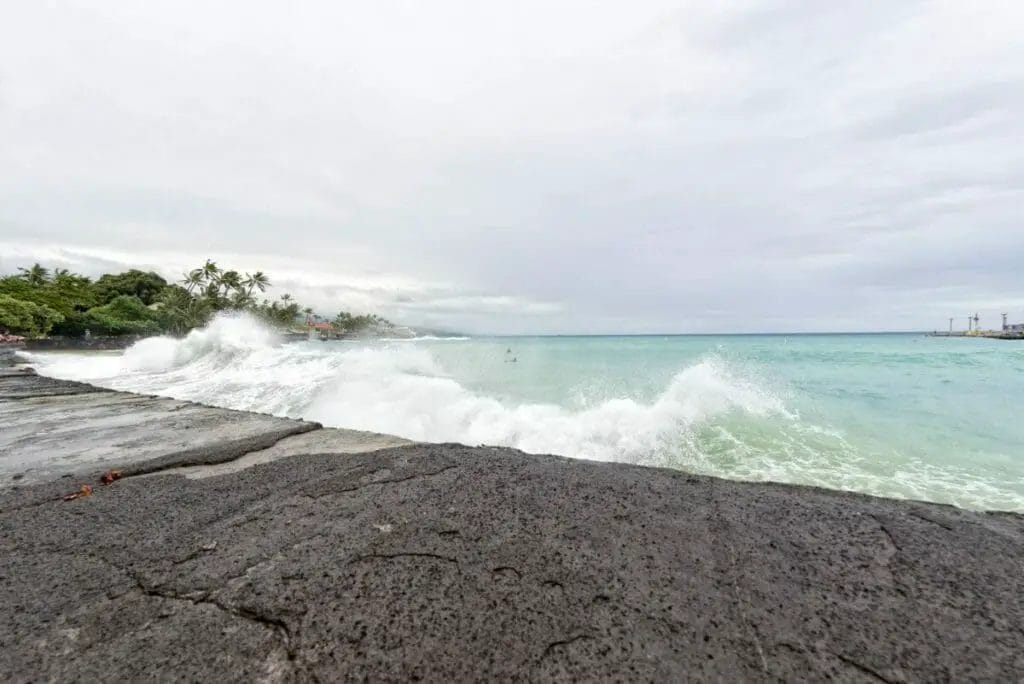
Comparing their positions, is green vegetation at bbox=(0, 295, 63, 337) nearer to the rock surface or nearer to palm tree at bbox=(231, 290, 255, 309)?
palm tree at bbox=(231, 290, 255, 309)

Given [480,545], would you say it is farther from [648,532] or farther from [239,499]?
[239,499]

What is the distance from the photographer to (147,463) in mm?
3951

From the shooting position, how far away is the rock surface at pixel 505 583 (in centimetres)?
157

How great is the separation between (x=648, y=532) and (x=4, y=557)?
3552mm

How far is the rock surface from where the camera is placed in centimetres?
157

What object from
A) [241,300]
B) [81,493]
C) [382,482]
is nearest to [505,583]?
[382,482]

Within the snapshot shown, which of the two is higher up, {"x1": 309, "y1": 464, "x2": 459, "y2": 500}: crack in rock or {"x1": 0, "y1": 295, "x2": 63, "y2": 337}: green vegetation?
{"x1": 0, "y1": 295, "x2": 63, "y2": 337}: green vegetation

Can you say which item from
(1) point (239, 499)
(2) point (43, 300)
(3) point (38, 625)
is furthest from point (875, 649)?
(2) point (43, 300)

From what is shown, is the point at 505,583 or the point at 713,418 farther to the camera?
the point at 713,418

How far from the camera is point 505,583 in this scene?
2.00 meters

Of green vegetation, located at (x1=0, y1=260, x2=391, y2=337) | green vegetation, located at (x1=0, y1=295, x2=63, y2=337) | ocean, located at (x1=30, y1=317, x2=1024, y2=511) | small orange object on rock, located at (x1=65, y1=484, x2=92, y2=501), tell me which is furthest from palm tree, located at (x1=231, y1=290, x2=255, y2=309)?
small orange object on rock, located at (x1=65, y1=484, x2=92, y2=501)

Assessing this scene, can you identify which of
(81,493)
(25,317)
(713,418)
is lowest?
(713,418)

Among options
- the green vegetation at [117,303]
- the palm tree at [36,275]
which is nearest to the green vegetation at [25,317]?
the green vegetation at [117,303]

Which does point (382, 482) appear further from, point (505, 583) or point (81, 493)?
point (81, 493)
